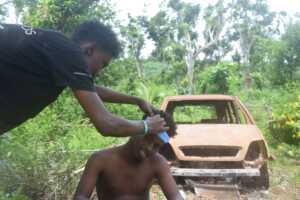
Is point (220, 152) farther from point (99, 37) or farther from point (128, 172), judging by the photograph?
point (99, 37)

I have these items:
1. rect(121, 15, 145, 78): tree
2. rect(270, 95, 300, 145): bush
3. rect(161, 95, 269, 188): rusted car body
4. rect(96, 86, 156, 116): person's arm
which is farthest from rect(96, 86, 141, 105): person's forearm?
rect(121, 15, 145, 78): tree

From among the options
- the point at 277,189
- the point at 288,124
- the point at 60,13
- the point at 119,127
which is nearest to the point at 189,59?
the point at 60,13

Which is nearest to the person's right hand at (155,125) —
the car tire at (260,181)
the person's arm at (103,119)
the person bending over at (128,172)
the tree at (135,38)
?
the person's arm at (103,119)

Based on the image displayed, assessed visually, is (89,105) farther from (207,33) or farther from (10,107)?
(207,33)

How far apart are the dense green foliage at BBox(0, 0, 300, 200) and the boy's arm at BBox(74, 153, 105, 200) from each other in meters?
1.07

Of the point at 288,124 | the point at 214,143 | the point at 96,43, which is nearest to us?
the point at 96,43

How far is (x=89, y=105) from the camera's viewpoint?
2264 mm

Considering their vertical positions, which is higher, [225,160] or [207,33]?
[207,33]

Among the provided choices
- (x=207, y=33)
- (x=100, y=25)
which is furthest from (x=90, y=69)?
(x=207, y=33)

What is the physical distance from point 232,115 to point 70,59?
18.4 feet

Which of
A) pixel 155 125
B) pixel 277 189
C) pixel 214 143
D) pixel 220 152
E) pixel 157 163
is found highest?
pixel 155 125

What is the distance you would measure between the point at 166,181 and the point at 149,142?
0.37m

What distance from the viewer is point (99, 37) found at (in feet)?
8.22

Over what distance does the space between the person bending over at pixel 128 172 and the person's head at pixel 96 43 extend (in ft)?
2.05
